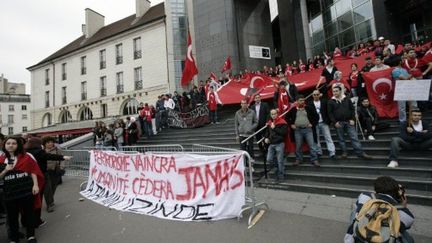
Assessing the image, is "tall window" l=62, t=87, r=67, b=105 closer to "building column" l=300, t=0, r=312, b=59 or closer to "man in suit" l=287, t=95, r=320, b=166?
"building column" l=300, t=0, r=312, b=59

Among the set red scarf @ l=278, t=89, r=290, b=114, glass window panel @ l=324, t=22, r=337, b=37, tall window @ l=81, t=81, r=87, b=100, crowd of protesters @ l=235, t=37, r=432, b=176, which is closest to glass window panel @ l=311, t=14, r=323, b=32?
glass window panel @ l=324, t=22, r=337, b=37

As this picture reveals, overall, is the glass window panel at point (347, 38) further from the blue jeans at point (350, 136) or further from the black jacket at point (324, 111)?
the blue jeans at point (350, 136)

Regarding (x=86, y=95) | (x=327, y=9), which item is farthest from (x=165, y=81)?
(x=327, y=9)

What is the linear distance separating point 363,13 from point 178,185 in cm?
1781

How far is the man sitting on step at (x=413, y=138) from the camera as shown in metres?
6.18

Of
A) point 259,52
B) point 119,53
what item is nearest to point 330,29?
point 259,52

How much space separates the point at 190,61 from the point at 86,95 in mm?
23566

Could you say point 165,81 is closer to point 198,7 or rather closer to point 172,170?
point 198,7

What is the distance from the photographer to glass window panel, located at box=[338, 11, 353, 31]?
1912cm

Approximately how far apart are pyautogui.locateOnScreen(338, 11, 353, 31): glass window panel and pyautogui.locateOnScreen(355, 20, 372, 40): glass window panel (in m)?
0.75

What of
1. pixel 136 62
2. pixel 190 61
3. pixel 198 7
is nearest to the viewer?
pixel 190 61

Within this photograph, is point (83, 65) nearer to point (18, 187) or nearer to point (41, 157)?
point (41, 157)

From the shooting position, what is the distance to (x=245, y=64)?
22.5 metres

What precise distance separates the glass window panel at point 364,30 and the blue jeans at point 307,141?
13644 millimetres
